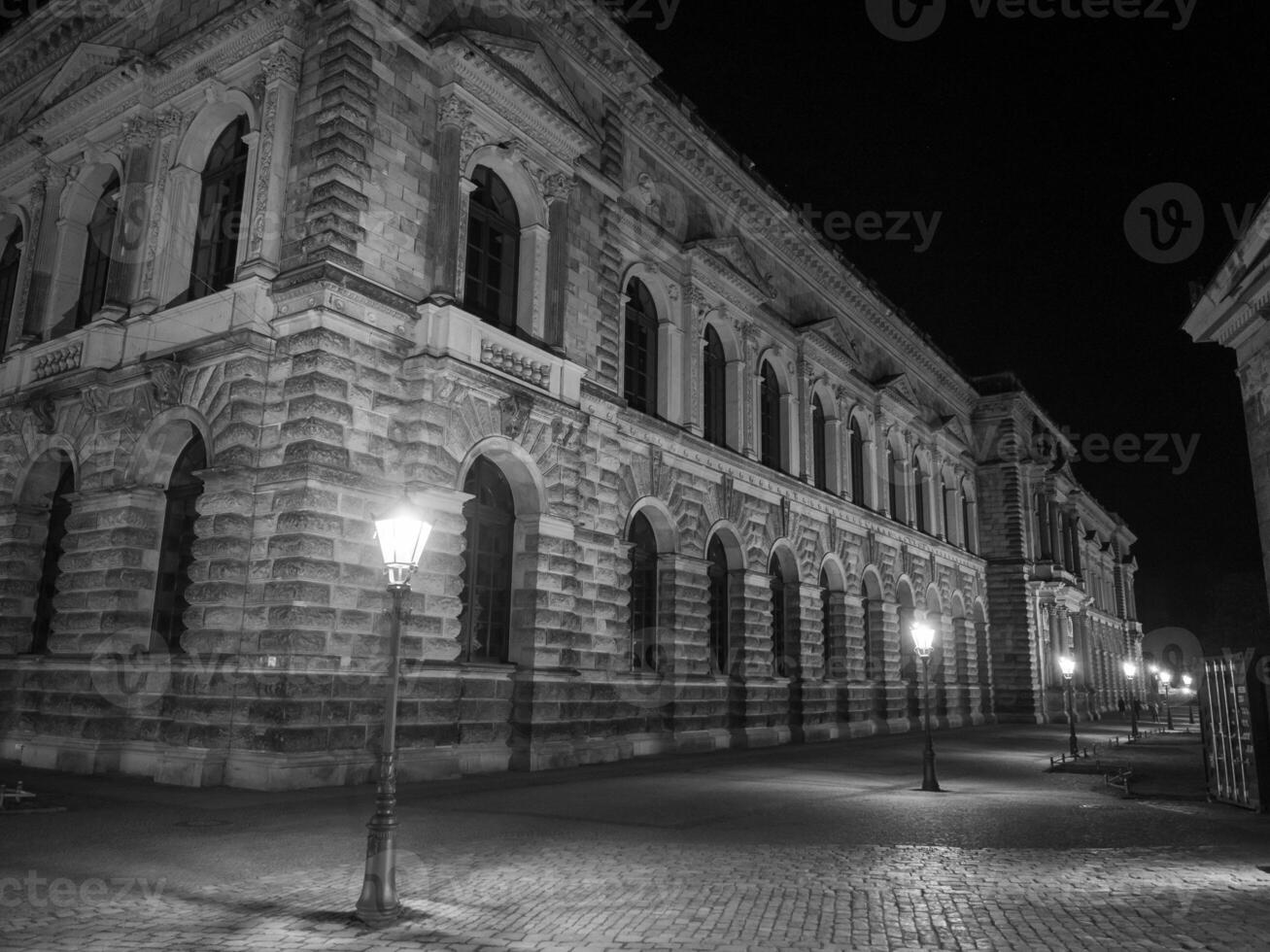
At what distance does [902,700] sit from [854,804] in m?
22.2

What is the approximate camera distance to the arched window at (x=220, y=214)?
663 inches

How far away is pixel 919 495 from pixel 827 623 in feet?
38.4

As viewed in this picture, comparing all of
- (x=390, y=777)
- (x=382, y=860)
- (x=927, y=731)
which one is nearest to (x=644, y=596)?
(x=927, y=731)

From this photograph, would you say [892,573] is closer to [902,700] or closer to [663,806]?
[902,700]

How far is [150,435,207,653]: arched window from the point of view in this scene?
53.2 feet

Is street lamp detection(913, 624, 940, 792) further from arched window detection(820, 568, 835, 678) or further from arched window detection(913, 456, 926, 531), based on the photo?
arched window detection(913, 456, 926, 531)

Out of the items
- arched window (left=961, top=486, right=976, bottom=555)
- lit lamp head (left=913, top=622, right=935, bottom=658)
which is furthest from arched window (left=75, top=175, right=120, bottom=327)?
arched window (left=961, top=486, right=976, bottom=555)

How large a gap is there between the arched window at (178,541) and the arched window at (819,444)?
21.0 meters

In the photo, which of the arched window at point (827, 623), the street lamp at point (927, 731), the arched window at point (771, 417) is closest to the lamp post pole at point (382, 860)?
the street lamp at point (927, 731)

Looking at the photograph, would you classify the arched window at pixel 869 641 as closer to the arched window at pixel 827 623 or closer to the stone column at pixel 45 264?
the arched window at pixel 827 623

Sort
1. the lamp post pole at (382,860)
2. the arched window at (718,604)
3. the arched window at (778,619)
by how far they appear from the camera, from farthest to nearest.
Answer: the arched window at (778,619) < the arched window at (718,604) < the lamp post pole at (382,860)

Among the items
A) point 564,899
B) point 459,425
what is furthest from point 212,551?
point 564,899

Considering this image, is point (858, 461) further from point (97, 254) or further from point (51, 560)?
point (51, 560)

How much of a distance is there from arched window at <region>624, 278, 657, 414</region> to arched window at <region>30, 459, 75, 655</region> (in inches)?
458
